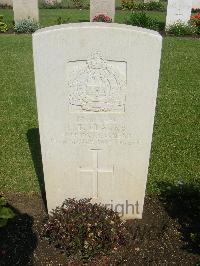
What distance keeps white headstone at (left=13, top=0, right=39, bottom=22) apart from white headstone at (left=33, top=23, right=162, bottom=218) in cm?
1262

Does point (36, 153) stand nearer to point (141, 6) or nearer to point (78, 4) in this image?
point (141, 6)

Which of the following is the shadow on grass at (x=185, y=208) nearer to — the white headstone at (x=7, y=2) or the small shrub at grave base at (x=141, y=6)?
the small shrub at grave base at (x=141, y=6)

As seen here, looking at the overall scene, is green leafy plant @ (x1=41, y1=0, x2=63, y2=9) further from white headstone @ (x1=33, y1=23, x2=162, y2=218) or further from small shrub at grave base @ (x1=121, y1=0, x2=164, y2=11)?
white headstone @ (x1=33, y1=23, x2=162, y2=218)

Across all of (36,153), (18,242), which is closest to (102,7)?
(36,153)

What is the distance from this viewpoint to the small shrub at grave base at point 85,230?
158 inches

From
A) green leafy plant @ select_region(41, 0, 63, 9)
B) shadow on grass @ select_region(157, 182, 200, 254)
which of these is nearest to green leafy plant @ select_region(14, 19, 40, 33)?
green leafy plant @ select_region(41, 0, 63, 9)

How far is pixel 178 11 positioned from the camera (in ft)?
49.7

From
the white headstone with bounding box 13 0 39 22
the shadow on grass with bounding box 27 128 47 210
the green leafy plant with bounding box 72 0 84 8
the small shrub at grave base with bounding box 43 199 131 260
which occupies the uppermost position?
the white headstone with bounding box 13 0 39 22

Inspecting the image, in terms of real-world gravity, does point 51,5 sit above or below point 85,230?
above

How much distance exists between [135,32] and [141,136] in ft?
3.65

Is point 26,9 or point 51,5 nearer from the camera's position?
point 26,9

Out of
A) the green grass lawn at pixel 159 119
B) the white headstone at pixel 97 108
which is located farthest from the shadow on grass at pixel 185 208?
the white headstone at pixel 97 108

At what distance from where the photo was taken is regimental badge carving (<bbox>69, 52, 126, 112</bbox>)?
3713 mm

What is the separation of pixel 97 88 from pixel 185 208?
2089 millimetres
